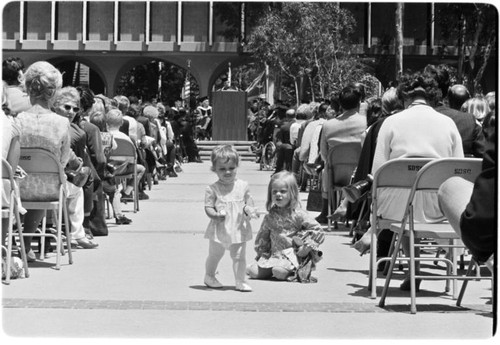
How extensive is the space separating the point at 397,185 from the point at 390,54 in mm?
52984

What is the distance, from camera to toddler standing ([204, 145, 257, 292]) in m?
8.70

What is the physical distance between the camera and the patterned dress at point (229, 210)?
8.73 metres

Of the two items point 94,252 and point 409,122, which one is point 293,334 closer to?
point 409,122

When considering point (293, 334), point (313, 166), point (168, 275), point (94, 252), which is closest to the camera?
point (293, 334)

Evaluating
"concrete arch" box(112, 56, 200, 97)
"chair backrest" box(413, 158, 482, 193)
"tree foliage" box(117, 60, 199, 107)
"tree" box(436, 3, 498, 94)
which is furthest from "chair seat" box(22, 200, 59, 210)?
"tree foliage" box(117, 60, 199, 107)

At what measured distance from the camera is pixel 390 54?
60875 millimetres

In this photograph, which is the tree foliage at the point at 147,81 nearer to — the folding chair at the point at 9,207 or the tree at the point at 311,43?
the tree at the point at 311,43

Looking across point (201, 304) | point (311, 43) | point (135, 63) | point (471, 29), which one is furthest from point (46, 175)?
point (135, 63)

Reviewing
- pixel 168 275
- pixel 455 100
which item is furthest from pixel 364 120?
pixel 168 275

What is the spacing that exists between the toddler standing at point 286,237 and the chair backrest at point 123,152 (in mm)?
6029

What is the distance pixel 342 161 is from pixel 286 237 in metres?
4.54

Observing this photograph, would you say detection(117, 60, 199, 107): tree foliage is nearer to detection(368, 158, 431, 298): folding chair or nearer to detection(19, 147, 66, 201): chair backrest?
detection(19, 147, 66, 201): chair backrest

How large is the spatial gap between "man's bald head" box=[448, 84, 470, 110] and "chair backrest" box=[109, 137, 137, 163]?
493cm

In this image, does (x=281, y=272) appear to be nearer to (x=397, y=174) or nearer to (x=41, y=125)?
(x=397, y=174)
